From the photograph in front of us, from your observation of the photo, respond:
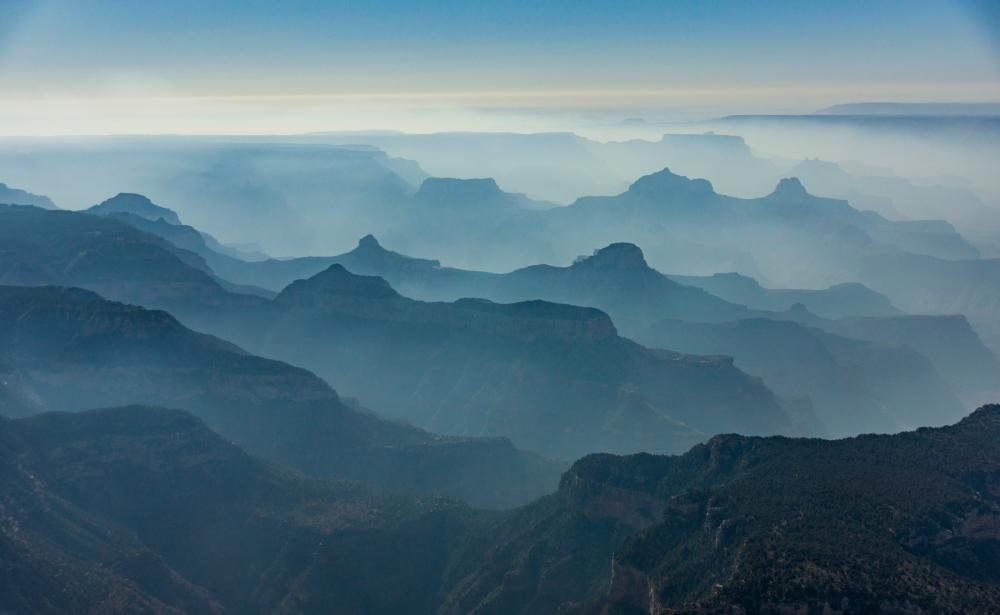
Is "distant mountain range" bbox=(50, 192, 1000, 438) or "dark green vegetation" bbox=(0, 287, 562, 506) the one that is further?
"distant mountain range" bbox=(50, 192, 1000, 438)

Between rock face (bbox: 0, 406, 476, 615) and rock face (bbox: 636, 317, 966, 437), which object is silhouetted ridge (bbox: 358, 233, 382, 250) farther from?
rock face (bbox: 0, 406, 476, 615)

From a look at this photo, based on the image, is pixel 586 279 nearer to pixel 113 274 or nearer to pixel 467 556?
pixel 113 274

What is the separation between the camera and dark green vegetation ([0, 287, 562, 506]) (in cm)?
8781

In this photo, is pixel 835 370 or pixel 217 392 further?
pixel 835 370

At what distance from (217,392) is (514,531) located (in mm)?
42113

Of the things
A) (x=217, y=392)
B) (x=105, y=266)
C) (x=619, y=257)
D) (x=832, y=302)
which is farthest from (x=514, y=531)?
(x=832, y=302)

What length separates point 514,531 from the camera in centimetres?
6650

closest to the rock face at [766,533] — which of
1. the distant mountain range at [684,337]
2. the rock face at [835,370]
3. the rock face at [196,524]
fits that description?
the rock face at [196,524]

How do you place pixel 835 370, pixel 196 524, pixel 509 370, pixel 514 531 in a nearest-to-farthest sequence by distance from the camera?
pixel 514 531, pixel 196 524, pixel 509 370, pixel 835 370

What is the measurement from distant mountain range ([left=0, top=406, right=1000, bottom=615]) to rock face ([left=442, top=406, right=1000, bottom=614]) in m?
0.12

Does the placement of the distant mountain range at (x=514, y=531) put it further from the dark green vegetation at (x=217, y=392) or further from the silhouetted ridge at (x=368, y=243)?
the silhouetted ridge at (x=368, y=243)

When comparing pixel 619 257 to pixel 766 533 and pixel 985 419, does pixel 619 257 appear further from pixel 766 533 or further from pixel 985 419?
pixel 766 533

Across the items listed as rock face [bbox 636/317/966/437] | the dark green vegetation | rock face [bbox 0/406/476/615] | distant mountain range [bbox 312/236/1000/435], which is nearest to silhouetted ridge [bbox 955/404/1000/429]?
rock face [bbox 0/406/476/615]

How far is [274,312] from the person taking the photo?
132875 mm
